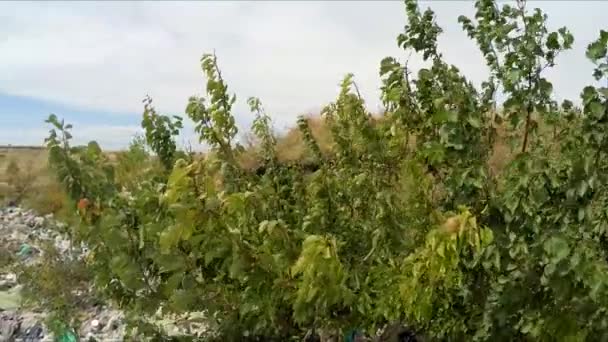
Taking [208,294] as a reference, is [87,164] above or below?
above

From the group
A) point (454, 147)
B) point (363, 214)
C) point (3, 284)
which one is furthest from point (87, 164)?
point (3, 284)

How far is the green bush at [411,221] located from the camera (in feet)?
9.59

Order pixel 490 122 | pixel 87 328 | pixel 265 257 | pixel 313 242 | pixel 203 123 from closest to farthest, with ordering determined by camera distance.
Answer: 1. pixel 313 242
2. pixel 265 257
3. pixel 490 122
4. pixel 203 123
5. pixel 87 328

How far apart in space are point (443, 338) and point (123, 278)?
1430mm

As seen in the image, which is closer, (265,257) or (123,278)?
(265,257)

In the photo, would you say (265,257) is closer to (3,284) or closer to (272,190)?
(272,190)

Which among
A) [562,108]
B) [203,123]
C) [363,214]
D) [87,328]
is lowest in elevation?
[87,328]

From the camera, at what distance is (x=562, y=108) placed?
131 inches

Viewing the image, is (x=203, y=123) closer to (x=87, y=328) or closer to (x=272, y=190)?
(x=272, y=190)

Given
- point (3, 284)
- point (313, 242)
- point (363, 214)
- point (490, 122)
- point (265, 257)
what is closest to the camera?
point (313, 242)

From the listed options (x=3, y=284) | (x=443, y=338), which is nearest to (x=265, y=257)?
(x=443, y=338)

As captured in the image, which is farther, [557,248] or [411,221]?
[411,221]

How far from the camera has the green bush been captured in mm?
2924

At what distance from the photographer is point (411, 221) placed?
3.55m
